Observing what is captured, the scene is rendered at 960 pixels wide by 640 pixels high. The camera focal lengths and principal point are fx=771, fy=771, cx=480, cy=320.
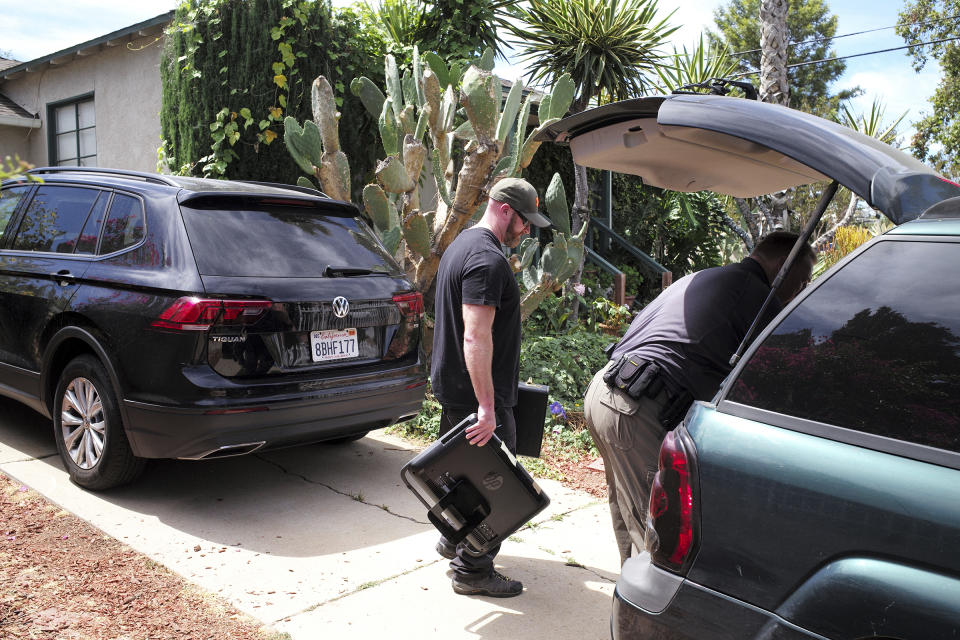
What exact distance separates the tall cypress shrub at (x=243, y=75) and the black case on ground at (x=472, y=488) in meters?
5.95

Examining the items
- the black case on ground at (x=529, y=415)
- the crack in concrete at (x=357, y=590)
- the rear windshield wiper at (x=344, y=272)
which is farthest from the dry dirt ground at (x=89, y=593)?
the rear windshield wiper at (x=344, y=272)

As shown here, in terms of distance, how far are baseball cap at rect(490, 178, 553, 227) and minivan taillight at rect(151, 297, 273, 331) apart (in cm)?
145

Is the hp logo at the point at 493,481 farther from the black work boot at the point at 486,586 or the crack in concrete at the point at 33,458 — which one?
the crack in concrete at the point at 33,458

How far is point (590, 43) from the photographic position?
34.0ft

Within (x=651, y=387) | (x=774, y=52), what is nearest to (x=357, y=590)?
(x=651, y=387)

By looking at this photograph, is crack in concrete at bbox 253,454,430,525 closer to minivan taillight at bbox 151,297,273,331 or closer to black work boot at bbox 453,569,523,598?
black work boot at bbox 453,569,523,598

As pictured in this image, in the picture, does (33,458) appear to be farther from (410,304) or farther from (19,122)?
(19,122)

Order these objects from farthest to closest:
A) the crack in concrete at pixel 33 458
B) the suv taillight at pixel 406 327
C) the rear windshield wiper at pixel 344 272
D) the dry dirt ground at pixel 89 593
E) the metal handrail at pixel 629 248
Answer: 1. the metal handrail at pixel 629 248
2. the crack in concrete at pixel 33 458
3. the suv taillight at pixel 406 327
4. the rear windshield wiper at pixel 344 272
5. the dry dirt ground at pixel 89 593

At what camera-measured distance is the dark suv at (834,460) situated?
5.46 feet

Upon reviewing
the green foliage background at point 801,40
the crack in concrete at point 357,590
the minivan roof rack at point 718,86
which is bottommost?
the crack in concrete at point 357,590

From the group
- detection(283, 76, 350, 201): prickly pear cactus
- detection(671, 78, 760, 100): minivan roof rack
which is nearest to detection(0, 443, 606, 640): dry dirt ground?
detection(671, 78, 760, 100): minivan roof rack

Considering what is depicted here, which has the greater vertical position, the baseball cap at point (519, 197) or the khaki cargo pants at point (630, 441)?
the baseball cap at point (519, 197)

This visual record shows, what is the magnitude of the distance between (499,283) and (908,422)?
5.90 ft

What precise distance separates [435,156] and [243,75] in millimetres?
2644
